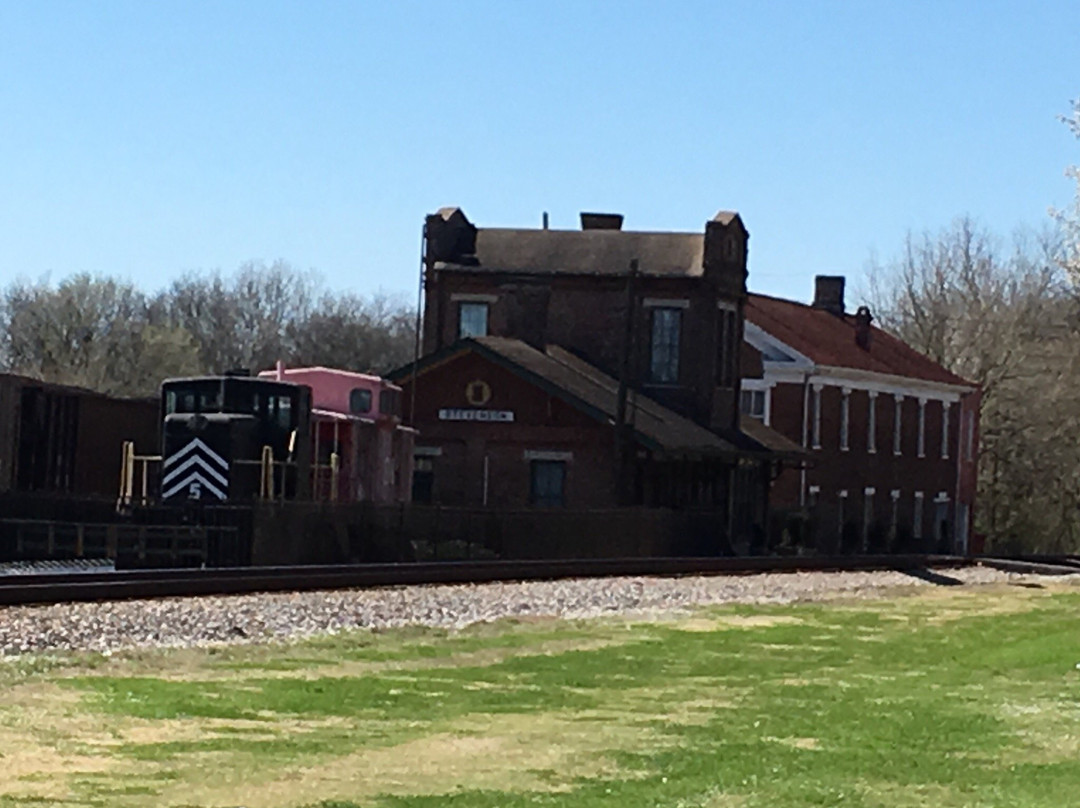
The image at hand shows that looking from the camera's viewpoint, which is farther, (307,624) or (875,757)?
(307,624)

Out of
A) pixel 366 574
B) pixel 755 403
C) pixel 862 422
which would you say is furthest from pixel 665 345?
pixel 366 574

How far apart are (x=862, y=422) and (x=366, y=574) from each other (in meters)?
42.0

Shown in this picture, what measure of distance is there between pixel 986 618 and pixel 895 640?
5167mm

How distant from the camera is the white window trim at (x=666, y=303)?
55500mm

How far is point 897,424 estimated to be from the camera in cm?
7038

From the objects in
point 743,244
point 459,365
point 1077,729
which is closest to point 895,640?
point 1077,729

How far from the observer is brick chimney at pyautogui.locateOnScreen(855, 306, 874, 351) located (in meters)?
71.2

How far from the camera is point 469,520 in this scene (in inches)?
1556

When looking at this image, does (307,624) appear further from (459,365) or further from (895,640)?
(459,365)

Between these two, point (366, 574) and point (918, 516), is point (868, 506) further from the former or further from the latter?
point (366, 574)

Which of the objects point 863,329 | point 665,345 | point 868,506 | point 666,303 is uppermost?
point 863,329

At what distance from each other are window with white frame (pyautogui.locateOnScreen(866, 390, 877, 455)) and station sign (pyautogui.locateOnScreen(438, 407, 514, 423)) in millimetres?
19740

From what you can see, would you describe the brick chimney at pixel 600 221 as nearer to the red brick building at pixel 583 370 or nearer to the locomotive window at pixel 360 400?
the red brick building at pixel 583 370

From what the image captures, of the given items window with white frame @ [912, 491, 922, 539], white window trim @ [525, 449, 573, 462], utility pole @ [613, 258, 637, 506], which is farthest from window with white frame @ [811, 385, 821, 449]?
white window trim @ [525, 449, 573, 462]
